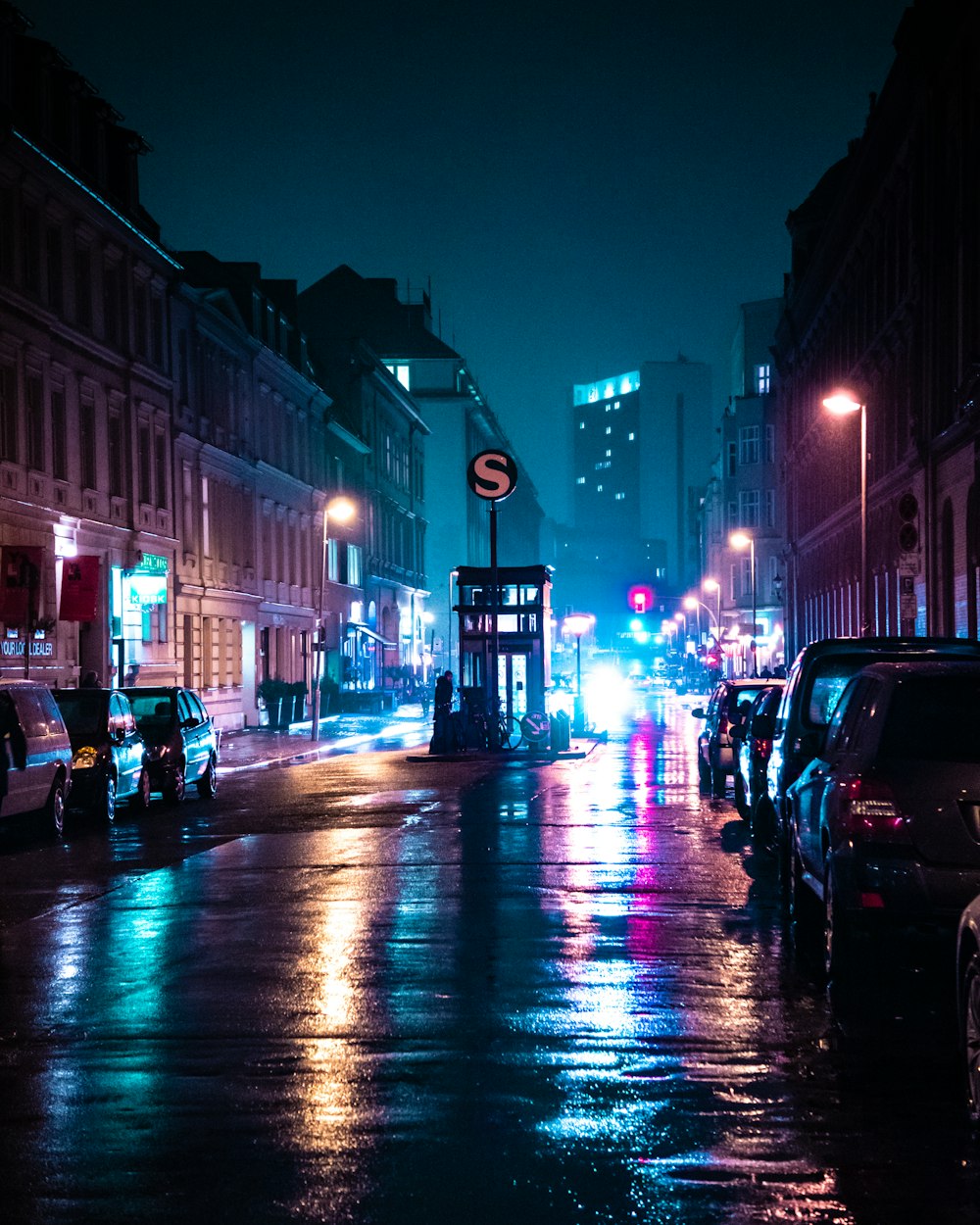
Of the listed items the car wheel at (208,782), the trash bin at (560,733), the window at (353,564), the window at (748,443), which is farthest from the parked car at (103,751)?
the window at (748,443)

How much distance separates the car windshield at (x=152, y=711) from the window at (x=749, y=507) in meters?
87.3

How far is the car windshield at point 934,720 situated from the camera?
30.7ft

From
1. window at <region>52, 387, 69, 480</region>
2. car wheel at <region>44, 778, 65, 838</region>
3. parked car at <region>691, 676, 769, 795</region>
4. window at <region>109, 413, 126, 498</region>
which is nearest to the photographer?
car wheel at <region>44, 778, 65, 838</region>

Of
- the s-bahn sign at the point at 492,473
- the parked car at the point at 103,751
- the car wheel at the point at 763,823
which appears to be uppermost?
the s-bahn sign at the point at 492,473

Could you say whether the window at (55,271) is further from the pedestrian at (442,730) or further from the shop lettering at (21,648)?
the pedestrian at (442,730)

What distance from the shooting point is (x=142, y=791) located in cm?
2412

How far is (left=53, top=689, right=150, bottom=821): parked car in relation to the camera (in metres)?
22.1

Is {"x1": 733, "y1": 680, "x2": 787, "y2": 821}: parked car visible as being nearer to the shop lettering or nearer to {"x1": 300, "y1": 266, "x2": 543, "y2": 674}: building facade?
the shop lettering

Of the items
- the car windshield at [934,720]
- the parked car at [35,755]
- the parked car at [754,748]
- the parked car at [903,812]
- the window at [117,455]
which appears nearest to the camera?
the parked car at [903,812]

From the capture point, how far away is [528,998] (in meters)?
9.52

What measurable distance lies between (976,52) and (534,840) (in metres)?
24.0

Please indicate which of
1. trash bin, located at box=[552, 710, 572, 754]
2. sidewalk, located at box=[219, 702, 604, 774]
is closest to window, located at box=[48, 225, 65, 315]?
sidewalk, located at box=[219, 702, 604, 774]

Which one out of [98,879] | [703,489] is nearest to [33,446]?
[98,879]

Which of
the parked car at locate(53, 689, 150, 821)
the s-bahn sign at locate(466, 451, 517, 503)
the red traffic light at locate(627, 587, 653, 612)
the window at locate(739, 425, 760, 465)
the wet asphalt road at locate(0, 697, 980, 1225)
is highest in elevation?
the window at locate(739, 425, 760, 465)
